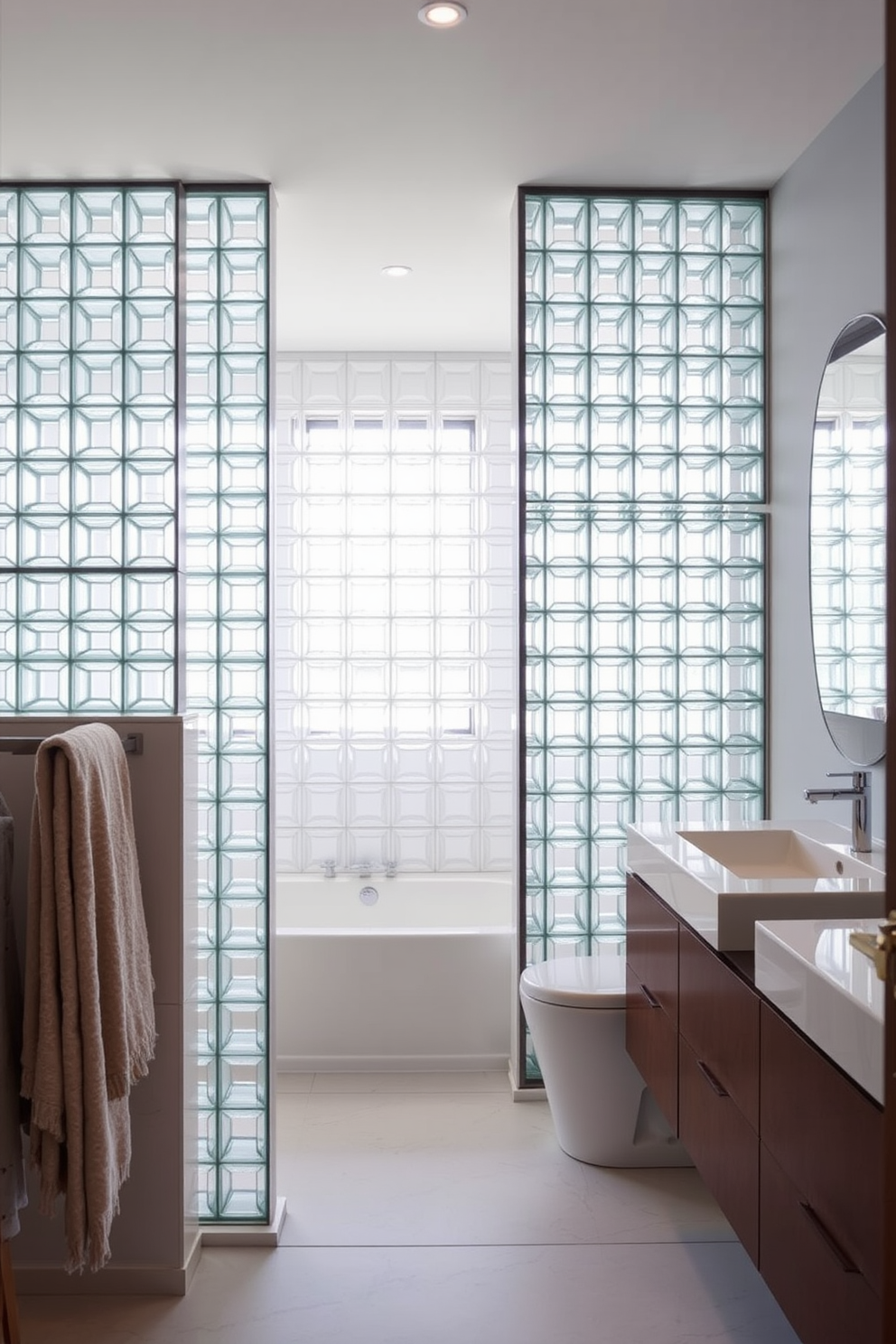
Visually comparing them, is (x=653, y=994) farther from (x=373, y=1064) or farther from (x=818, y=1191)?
(x=373, y=1064)

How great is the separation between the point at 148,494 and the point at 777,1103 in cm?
209

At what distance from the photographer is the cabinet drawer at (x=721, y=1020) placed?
1.83 metres

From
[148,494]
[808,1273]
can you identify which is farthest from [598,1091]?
[148,494]

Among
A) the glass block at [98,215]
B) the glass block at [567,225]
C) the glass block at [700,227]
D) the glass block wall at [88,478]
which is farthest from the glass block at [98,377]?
the glass block at [700,227]

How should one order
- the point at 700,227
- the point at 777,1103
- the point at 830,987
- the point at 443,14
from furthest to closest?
the point at 700,227 < the point at 443,14 < the point at 777,1103 < the point at 830,987

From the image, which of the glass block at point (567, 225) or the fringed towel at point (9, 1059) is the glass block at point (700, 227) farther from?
the fringed towel at point (9, 1059)

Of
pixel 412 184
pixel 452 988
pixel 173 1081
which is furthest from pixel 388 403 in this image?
pixel 173 1081

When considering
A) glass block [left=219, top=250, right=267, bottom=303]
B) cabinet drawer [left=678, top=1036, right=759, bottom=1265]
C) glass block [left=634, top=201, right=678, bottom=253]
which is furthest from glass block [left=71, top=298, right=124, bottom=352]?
cabinet drawer [left=678, top=1036, right=759, bottom=1265]

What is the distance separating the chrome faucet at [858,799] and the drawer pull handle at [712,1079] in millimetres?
554

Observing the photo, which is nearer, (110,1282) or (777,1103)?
(777,1103)

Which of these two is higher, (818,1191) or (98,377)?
(98,377)

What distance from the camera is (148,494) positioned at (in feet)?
9.50

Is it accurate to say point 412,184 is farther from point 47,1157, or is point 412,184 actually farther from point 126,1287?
point 126,1287

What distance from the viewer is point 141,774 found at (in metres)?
2.44
